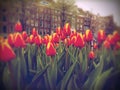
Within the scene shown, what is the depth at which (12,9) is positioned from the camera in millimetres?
1879

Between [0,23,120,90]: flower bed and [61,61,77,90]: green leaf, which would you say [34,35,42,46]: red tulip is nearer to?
[0,23,120,90]: flower bed

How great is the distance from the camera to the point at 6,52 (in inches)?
71.2

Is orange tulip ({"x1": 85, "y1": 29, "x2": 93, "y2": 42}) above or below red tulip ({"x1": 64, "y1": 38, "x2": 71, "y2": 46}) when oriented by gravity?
above

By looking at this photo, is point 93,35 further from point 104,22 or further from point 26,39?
point 26,39

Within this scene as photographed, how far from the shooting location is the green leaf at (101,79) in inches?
77.2

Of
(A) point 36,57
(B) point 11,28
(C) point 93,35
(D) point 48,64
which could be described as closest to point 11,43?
(B) point 11,28

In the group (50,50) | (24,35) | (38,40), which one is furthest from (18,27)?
(50,50)

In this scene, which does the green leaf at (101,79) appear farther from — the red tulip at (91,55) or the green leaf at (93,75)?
the red tulip at (91,55)

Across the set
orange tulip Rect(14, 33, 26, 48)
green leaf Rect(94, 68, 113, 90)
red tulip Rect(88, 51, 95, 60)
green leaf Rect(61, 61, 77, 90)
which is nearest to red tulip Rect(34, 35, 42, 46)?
orange tulip Rect(14, 33, 26, 48)

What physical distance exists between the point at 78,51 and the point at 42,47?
34cm

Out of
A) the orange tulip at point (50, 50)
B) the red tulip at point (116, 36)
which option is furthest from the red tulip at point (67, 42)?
the red tulip at point (116, 36)

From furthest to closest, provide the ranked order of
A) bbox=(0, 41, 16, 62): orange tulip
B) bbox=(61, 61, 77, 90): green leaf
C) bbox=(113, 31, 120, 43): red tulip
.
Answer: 1. bbox=(113, 31, 120, 43): red tulip
2. bbox=(61, 61, 77, 90): green leaf
3. bbox=(0, 41, 16, 62): orange tulip

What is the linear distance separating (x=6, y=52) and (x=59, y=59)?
487 millimetres

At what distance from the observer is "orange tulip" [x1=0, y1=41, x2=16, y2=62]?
181cm
